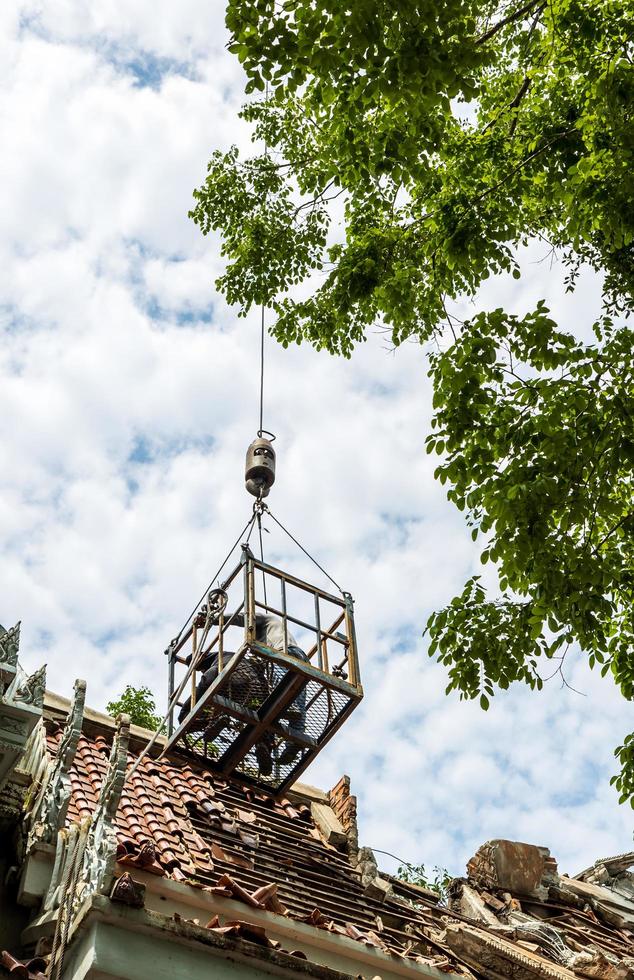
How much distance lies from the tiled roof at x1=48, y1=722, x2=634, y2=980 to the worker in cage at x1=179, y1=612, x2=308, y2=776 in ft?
1.62

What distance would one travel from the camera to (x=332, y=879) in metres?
11.1

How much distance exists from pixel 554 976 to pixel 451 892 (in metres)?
3.14

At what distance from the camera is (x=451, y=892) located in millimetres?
13570

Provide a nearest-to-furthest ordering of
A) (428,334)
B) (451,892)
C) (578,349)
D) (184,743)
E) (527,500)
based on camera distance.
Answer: (527,500), (578,349), (428,334), (184,743), (451,892)

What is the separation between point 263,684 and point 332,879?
230 cm

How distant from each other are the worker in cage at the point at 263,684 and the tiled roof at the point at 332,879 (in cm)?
49

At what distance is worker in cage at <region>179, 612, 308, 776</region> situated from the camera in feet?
40.0

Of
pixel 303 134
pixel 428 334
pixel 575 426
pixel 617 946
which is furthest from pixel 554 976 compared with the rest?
pixel 303 134

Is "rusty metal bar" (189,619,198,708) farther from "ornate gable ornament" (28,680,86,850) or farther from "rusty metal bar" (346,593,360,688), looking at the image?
"ornate gable ornament" (28,680,86,850)

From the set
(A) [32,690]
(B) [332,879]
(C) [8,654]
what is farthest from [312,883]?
(C) [8,654]

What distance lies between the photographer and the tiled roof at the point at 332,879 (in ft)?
31.2

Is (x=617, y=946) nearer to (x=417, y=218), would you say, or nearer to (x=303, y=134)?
(x=417, y=218)

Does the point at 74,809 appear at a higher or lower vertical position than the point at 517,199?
lower

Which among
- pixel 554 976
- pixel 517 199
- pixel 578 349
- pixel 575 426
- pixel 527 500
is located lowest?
pixel 554 976
